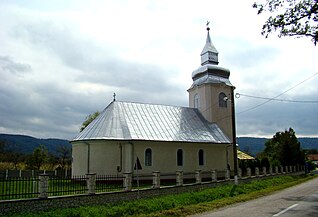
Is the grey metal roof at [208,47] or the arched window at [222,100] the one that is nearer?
the arched window at [222,100]

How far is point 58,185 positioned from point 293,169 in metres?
32.7

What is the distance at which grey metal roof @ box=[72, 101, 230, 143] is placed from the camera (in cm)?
2633

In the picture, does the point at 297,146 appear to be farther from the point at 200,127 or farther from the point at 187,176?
the point at 187,176

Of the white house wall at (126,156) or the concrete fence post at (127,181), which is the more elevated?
the white house wall at (126,156)

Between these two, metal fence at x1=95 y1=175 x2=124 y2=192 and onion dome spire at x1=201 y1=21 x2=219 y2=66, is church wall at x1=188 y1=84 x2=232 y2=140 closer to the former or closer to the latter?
onion dome spire at x1=201 y1=21 x2=219 y2=66

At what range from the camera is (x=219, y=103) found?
34.5m

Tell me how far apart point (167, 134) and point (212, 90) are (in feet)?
26.6

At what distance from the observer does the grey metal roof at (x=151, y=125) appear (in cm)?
2633

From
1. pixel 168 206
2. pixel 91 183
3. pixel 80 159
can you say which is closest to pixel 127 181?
pixel 91 183

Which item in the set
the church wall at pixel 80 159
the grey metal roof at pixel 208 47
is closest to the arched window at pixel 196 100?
the grey metal roof at pixel 208 47

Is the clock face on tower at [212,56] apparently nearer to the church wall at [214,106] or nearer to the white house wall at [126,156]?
the church wall at [214,106]

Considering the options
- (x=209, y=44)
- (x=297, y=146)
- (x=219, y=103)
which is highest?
(x=209, y=44)

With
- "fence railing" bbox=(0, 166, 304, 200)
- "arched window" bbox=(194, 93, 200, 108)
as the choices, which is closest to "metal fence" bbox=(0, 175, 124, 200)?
"fence railing" bbox=(0, 166, 304, 200)

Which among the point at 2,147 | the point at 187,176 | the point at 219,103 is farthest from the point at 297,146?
the point at 2,147
